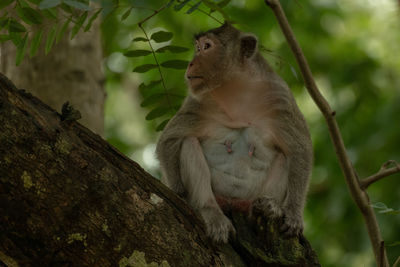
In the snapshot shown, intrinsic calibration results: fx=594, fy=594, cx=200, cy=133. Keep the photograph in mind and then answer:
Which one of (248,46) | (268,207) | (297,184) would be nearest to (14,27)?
(268,207)

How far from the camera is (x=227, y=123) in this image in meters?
6.17

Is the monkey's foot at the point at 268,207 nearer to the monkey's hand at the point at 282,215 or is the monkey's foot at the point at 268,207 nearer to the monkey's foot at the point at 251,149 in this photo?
the monkey's hand at the point at 282,215

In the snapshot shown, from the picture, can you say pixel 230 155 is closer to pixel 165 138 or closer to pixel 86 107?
pixel 165 138

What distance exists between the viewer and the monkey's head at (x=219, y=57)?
237 inches

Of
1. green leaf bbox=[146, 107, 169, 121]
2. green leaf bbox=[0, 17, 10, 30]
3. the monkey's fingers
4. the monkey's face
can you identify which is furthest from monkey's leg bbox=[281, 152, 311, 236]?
green leaf bbox=[0, 17, 10, 30]

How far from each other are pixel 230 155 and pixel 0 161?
3.01 meters

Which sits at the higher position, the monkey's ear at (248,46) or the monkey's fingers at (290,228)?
the monkey's ear at (248,46)

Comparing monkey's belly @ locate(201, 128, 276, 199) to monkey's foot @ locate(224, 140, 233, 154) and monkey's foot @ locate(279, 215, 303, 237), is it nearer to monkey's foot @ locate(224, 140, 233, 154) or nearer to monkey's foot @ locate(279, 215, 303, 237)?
monkey's foot @ locate(224, 140, 233, 154)

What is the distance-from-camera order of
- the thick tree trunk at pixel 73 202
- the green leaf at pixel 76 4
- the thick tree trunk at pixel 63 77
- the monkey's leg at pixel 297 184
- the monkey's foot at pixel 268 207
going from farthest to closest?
the thick tree trunk at pixel 63 77 < the monkey's leg at pixel 297 184 < the monkey's foot at pixel 268 207 < the green leaf at pixel 76 4 < the thick tree trunk at pixel 73 202

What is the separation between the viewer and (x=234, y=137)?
612 cm

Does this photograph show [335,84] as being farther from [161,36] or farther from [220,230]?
[220,230]

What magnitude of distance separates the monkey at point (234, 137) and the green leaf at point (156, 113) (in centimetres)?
16

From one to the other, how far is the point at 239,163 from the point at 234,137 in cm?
28

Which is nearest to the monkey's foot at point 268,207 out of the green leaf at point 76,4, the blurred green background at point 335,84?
the blurred green background at point 335,84
